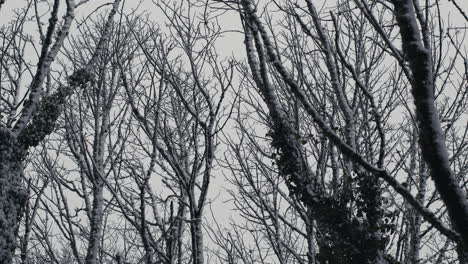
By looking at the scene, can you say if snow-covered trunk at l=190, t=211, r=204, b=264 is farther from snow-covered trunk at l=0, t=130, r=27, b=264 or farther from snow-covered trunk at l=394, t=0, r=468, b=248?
snow-covered trunk at l=394, t=0, r=468, b=248

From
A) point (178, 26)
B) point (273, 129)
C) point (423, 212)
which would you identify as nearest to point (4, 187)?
point (178, 26)

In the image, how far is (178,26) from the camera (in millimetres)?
4465

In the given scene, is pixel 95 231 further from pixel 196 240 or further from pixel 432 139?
pixel 432 139

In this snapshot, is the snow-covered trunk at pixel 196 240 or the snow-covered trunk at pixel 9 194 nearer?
the snow-covered trunk at pixel 196 240

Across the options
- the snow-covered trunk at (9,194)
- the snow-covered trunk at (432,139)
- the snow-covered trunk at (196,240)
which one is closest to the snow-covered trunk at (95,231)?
the snow-covered trunk at (9,194)

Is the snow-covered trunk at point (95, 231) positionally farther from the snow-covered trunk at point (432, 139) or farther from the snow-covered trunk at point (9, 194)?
the snow-covered trunk at point (432, 139)

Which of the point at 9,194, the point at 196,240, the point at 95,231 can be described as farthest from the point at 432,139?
the point at 95,231

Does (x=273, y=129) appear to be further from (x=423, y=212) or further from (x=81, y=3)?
(x=81, y=3)

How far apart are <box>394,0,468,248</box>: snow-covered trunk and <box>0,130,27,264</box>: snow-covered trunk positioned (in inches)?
146

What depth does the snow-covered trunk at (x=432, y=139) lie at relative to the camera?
4.75 feet

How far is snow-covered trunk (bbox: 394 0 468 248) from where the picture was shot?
1449 millimetres

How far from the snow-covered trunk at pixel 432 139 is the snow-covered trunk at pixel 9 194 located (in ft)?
12.1

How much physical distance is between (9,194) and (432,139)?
3918mm

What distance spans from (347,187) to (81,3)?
3941mm
